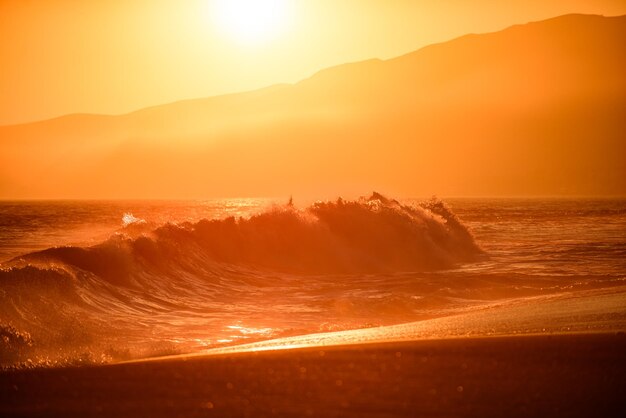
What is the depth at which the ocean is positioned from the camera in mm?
11008

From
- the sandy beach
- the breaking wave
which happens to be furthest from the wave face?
the sandy beach

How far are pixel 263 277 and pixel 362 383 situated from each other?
13688 mm

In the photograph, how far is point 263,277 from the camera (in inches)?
775

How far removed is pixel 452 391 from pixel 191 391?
193 cm

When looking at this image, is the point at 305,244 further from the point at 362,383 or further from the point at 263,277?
the point at 362,383

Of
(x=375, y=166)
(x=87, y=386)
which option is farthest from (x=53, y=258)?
(x=375, y=166)

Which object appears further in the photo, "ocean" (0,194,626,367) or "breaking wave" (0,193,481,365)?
"ocean" (0,194,626,367)

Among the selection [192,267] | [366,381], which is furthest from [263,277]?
[366,381]

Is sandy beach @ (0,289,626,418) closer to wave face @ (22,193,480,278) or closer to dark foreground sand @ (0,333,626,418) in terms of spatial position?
dark foreground sand @ (0,333,626,418)

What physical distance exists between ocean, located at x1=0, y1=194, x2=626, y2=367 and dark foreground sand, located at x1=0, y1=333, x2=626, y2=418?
2263mm

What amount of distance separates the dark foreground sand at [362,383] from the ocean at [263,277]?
226 centimetres

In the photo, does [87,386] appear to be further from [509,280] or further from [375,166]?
[375,166]

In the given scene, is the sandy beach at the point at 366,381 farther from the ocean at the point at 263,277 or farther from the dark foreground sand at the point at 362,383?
the ocean at the point at 263,277

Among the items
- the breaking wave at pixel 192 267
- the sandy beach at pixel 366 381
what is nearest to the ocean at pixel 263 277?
the breaking wave at pixel 192 267
